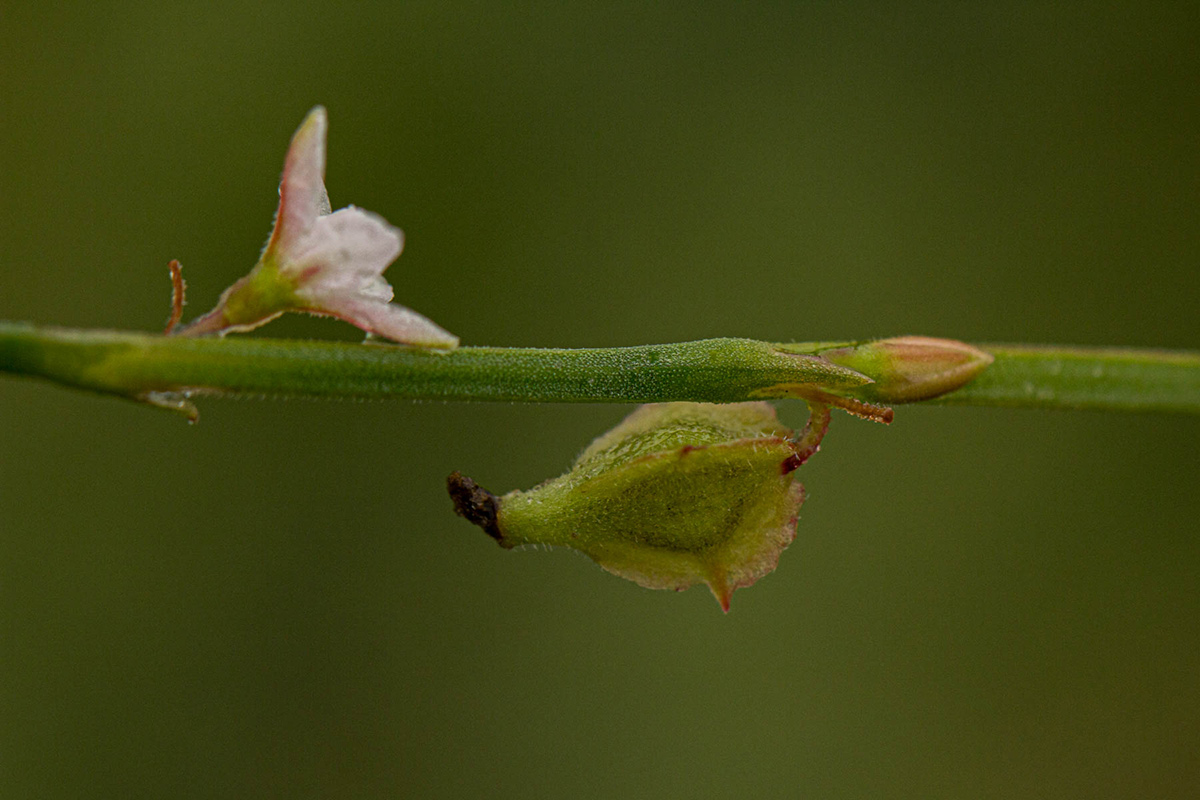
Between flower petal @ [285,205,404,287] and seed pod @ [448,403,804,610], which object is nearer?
flower petal @ [285,205,404,287]

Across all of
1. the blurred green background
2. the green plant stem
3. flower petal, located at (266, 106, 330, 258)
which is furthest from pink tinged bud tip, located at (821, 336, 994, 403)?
the blurred green background

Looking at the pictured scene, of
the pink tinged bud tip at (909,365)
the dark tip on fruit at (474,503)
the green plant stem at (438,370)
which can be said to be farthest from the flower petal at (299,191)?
the pink tinged bud tip at (909,365)

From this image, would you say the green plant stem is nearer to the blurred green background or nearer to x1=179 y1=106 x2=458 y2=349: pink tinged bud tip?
x1=179 y1=106 x2=458 y2=349: pink tinged bud tip

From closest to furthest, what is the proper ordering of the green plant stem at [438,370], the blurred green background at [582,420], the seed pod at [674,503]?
the green plant stem at [438,370] < the seed pod at [674,503] < the blurred green background at [582,420]

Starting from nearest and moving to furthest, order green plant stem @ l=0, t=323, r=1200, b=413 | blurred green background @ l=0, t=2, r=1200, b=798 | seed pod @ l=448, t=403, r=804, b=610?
green plant stem @ l=0, t=323, r=1200, b=413 < seed pod @ l=448, t=403, r=804, b=610 < blurred green background @ l=0, t=2, r=1200, b=798

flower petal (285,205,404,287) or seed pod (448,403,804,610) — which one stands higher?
flower petal (285,205,404,287)

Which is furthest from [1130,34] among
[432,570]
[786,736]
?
[432,570]

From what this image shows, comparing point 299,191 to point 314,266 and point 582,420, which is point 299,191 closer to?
point 314,266

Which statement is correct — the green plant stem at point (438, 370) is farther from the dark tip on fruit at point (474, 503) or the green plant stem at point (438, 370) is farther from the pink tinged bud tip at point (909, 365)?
the dark tip on fruit at point (474, 503)
